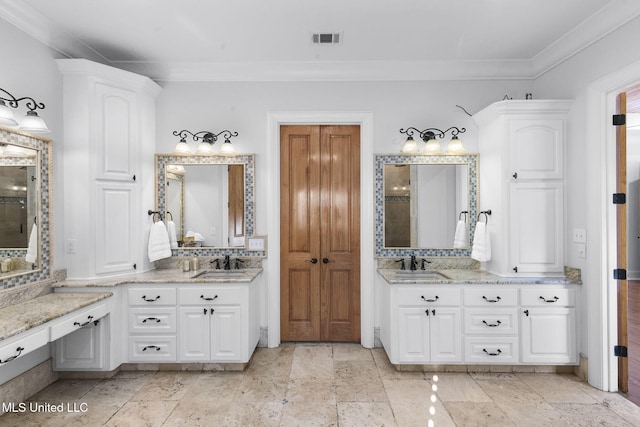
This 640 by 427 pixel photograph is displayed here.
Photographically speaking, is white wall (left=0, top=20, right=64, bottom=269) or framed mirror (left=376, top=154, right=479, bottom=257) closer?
white wall (left=0, top=20, right=64, bottom=269)

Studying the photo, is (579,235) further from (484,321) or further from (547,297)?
(484,321)

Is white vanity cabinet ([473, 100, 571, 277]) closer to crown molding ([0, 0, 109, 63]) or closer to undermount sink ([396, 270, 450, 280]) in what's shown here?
undermount sink ([396, 270, 450, 280])

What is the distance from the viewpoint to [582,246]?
114 inches

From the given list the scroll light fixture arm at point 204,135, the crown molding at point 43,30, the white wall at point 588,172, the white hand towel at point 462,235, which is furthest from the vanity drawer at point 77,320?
the white wall at point 588,172

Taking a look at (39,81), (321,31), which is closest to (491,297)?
(321,31)

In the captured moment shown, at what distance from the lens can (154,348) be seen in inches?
117

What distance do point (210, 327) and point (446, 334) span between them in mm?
2003

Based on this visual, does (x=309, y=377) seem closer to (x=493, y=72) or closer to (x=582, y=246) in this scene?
(x=582, y=246)

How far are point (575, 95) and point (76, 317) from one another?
4.29 meters

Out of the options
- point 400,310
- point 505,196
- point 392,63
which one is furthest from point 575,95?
point 400,310

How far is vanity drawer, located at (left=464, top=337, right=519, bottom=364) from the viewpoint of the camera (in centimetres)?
295

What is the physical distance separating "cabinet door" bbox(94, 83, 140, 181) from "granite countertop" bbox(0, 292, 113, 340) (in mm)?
1011

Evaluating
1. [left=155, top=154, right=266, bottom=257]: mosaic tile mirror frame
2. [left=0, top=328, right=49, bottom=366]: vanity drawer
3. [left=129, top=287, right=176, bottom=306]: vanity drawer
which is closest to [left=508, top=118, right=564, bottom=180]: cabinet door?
[left=155, top=154, right=266, bottom=257]: mosaic tile mirror frame

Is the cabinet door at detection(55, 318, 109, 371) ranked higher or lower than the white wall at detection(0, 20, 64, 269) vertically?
lower
